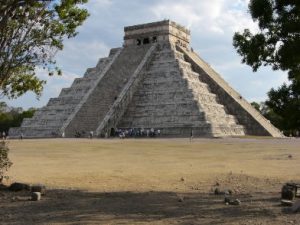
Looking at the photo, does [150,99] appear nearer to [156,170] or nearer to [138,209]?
[156,170]

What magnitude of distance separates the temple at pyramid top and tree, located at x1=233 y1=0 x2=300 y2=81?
171 ft

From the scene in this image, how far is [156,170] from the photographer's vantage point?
17.0 m

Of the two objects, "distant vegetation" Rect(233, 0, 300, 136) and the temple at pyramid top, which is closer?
"distant vegetation" Rect(233, 0, 300, 136)

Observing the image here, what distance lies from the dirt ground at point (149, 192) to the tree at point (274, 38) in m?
3.14

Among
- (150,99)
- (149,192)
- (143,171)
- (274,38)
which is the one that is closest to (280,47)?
(274,38)

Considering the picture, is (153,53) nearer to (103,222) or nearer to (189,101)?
(189,101)

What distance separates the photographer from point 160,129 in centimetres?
4991

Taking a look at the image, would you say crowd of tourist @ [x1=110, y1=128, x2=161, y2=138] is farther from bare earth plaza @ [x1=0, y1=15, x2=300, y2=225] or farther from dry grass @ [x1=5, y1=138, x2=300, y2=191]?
dry grass @ [x1=5, y1=138, x2=300, y2=191]

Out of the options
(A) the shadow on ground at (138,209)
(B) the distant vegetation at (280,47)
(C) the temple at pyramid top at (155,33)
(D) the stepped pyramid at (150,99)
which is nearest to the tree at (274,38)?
(B) the distant vegetation at (280,47)

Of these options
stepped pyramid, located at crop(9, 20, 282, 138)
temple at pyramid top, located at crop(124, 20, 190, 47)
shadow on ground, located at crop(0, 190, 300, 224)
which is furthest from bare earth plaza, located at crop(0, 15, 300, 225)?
temple at pyramid top, located at crop(124, 20, 190, 47)

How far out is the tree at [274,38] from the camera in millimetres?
10422

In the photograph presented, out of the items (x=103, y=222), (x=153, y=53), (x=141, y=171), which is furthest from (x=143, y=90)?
(x=103, y=222)

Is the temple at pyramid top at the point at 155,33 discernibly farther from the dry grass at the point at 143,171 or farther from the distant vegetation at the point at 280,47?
the distant vegetation at the point at 280,47

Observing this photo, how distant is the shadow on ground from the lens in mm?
8648
